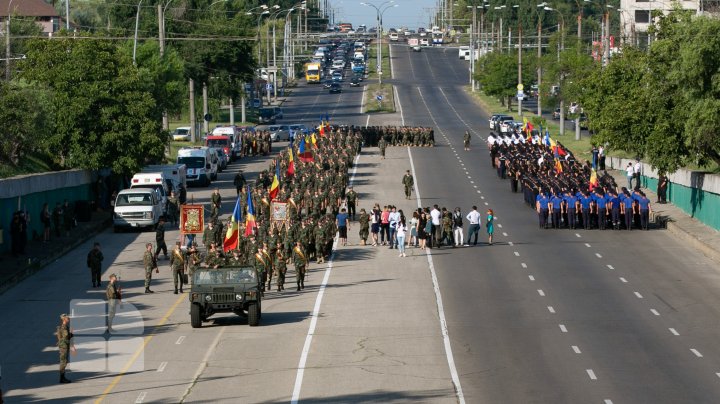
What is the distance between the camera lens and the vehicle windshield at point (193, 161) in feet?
234

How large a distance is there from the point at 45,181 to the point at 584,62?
52.2m

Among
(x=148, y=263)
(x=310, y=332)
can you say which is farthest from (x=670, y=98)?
(x=310, y=332)

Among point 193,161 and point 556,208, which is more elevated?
point 193,161

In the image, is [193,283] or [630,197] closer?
[193,283]

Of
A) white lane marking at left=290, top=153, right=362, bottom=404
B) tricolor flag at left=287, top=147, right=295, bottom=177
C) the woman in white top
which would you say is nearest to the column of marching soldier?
the woman in white top

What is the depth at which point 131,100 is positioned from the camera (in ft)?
203

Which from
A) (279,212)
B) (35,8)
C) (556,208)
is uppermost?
(35,8)

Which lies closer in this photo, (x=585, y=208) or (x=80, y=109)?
(x=585, y=208)

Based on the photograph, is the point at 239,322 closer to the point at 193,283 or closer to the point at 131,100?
the point at 193,283

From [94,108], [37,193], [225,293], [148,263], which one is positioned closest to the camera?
[225,293]

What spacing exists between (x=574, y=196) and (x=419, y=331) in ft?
68.4

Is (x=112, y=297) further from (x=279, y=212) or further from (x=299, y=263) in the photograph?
(x=279, y=212)

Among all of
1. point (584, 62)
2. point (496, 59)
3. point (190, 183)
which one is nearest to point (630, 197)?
point (190, 183)

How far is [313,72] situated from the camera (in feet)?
567
